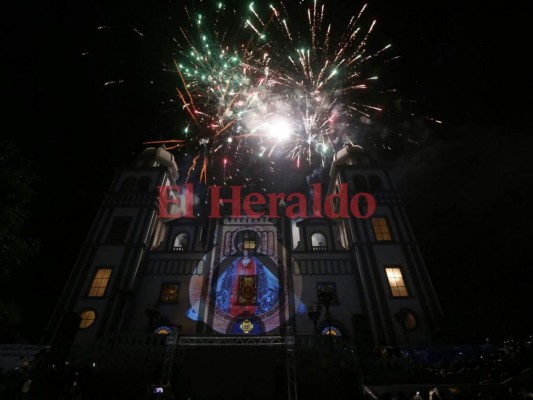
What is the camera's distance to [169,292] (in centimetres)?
2333

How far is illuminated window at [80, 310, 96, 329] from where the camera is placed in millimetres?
20625

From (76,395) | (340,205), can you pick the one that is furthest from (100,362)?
(340,205)

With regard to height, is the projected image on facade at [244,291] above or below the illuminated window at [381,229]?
below

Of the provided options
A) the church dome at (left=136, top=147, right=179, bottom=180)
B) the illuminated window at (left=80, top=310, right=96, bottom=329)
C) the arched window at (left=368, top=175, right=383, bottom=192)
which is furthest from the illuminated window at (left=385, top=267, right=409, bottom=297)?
the church dome at (left=136, top=147, right=179, bottom=180)

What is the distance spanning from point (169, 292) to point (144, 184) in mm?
11607

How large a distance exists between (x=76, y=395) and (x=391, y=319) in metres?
18.2

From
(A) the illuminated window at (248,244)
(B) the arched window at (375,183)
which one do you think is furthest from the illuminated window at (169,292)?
(B) the arched window at (375,183)

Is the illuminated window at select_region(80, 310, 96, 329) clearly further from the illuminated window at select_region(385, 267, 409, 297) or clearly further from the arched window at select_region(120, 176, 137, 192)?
the illuminated window at select_region(385, 267, 409, 297)

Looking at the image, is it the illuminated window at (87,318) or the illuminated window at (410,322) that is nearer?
the illuminated window at (410,322)

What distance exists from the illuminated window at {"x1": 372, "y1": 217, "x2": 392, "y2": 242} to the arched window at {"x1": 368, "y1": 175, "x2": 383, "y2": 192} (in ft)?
11.9

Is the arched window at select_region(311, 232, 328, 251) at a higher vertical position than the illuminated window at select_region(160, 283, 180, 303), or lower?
higher

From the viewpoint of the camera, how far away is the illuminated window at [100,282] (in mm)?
22250

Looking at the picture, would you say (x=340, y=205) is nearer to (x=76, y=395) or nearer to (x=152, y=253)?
(x=152, y=253)

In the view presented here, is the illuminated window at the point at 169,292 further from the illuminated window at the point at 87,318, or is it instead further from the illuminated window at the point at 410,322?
the illuminated window at the point at 410,322
